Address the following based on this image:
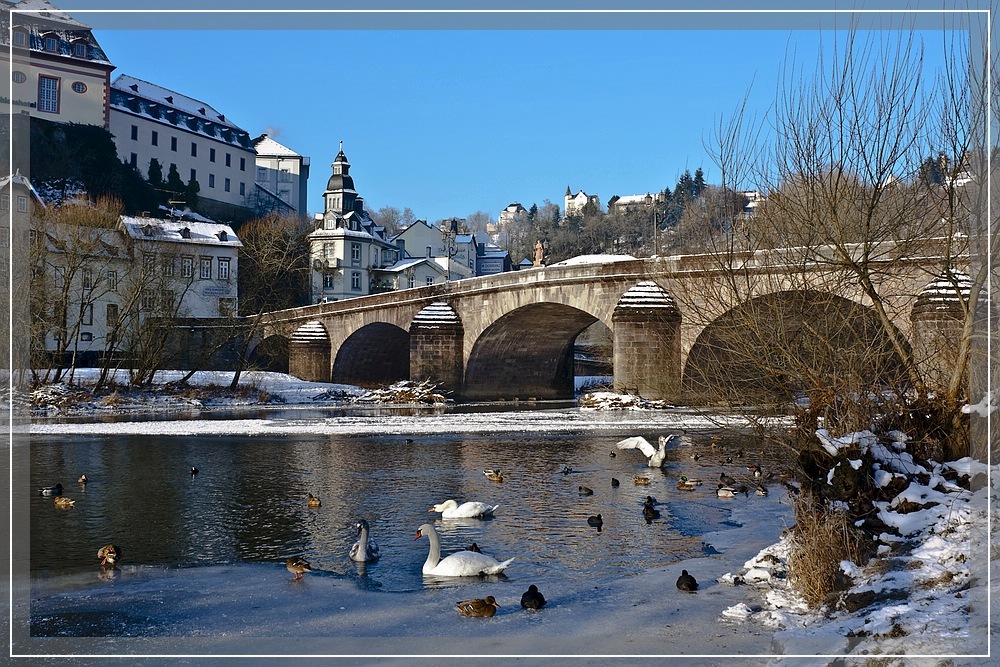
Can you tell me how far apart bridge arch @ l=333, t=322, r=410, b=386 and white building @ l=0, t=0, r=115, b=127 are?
1613 centimetres

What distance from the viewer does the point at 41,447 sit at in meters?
21.1

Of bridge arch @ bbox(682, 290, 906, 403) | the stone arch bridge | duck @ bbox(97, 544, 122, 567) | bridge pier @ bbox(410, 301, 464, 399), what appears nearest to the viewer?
bridge arch @ bbox(682, 290, 906, 403)

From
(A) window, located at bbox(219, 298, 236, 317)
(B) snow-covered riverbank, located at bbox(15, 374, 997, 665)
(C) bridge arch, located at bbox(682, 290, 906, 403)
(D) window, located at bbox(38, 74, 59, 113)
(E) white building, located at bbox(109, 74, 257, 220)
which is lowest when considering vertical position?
(B) snow-covered riverbank, located at bbox(15, 374, 997, 665)

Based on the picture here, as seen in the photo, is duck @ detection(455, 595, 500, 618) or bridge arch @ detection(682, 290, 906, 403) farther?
bridge arch @ detection(682, 290, 906, 403)

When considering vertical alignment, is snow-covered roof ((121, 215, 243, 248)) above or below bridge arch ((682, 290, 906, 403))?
above

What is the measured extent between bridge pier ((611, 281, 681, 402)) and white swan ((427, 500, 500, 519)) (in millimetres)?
18565

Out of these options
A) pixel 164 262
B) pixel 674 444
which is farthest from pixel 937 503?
pixel 164 262

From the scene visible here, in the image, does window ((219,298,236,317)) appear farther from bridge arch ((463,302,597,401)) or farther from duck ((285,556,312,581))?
duck ((285,556,312,581))

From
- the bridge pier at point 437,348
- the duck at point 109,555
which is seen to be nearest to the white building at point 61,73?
the duck at point 109,555

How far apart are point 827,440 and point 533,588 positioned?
9.80ft

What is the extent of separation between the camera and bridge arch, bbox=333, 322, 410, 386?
45938 mm

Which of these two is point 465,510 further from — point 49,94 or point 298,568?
point 49,94

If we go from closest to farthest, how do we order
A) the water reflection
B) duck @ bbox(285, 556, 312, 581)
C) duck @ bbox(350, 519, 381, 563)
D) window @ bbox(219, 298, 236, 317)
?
duck @ bbox(285, 556, 312, 581)
duck @ bbox(350, 519, 381, 563)
the water reflection
window @ bbox(219, 298, 236, 317)

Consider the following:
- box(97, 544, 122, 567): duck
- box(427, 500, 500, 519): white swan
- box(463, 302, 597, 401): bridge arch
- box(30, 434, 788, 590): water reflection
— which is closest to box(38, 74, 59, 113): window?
box(463, 302, 597, 401): bridge arch
